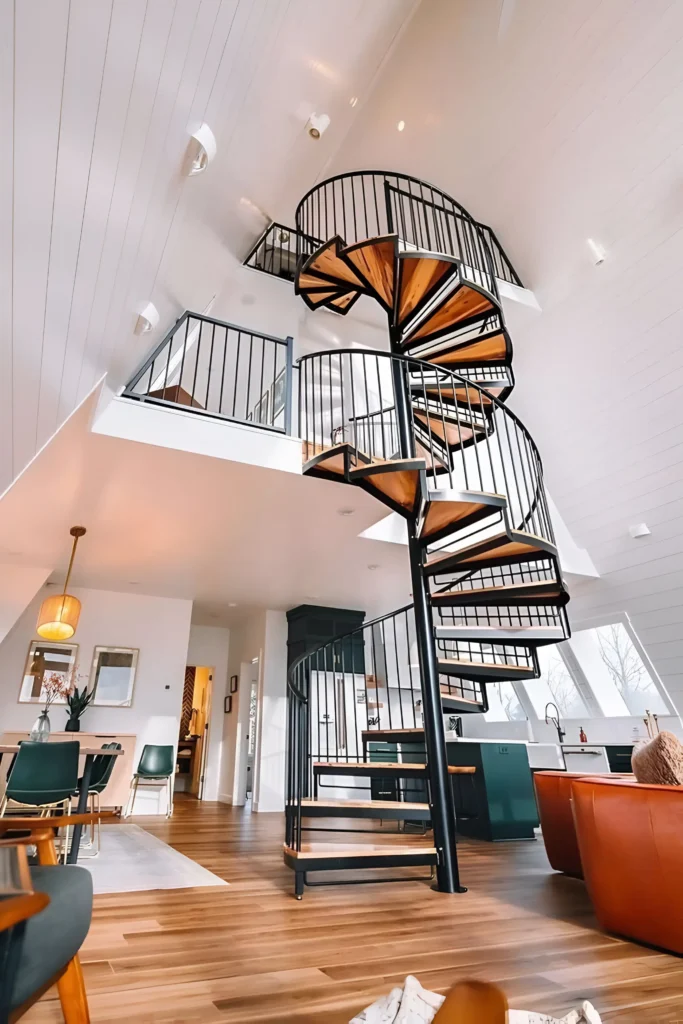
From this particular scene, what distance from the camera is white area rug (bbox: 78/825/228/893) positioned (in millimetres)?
3166

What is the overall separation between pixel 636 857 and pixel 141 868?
10.2 ft

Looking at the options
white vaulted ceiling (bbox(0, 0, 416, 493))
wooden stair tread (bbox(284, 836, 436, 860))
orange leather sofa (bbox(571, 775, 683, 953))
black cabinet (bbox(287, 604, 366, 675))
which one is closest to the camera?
white vaulted ceiling (bbox(0, 0, 416, 493))

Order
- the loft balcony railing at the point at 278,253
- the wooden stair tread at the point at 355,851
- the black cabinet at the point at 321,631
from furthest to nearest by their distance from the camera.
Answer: the black cabinet at the point at 321,631 → the loft balcony railing at the point at 278,253 → the wooden stair tread at the point at 355,851

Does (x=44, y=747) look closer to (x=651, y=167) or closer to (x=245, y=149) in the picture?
(x=245, y=149)

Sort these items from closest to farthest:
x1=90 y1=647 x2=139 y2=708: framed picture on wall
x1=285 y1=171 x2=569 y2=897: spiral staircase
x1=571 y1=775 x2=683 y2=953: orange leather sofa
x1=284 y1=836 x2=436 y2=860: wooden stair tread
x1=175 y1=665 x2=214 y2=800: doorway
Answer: x1=571 y1=775 x2=683 y2=953: orange leather sofa < x1=284 y1=836 x2=436 y2=860: wooden stair tread < x1=285 y1=171 x2=569 y2=897: spiral staircase < x1=90 y1=647 x2=139 y2=708: framed picture on wall < x1=175 y1=665 x2=214 y2=800: doorway

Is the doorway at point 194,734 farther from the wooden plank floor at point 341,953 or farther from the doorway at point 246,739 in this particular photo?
the wooden plank floor at point 341,953

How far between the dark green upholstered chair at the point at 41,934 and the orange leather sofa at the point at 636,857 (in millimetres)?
2025

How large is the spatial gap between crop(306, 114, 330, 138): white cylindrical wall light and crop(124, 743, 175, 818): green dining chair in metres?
6.65

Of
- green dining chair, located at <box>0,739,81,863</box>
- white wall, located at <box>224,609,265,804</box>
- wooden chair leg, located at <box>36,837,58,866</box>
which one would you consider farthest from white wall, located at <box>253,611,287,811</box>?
wooden chair leg, located at <box>36,837,58,866</box>

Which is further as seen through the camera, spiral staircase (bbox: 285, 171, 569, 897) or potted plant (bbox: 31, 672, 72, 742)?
potted plant (bbox: 31, 672, 72, 742)

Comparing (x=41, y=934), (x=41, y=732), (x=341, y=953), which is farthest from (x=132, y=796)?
(x=41, y=934)

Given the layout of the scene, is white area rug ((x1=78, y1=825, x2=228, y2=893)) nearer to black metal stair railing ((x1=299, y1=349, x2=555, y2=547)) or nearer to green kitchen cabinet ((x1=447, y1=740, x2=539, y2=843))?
black metal stair railing ((x1=299, y1=349, x2=555, y2=547))

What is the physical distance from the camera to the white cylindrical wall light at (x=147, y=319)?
131 inches

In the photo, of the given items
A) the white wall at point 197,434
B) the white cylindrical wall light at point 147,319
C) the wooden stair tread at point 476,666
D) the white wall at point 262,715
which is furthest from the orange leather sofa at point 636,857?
the white wall at point 262,715
